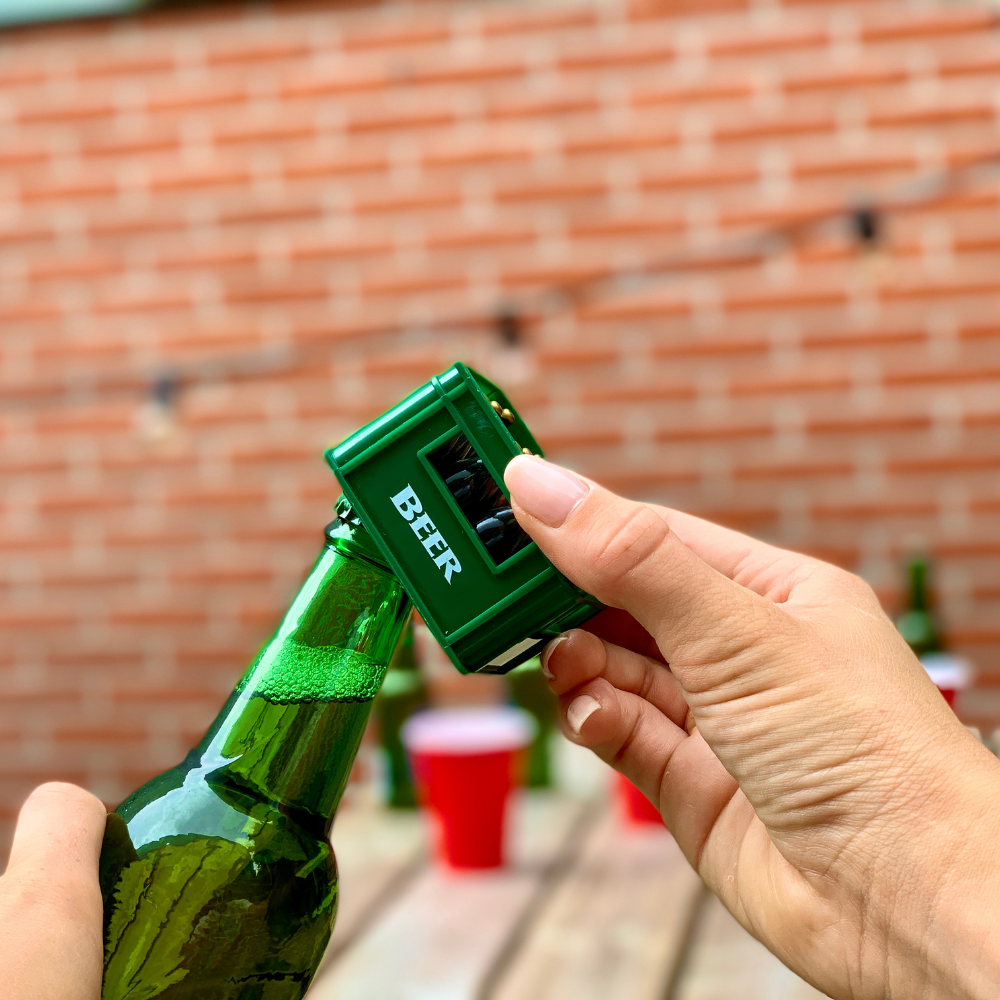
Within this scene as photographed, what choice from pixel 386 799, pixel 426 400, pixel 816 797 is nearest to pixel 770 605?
pixel 816 797

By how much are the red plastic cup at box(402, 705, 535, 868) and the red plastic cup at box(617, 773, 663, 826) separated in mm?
162

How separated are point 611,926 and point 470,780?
0.21 metres

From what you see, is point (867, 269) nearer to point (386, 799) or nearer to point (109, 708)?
point (386, 799)

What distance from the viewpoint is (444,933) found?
1010 mm

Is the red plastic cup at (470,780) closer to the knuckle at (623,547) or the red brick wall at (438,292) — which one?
the knuckle at (623,547)

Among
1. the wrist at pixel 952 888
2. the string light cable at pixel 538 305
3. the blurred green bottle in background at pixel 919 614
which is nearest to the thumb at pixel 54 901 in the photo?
the wrist at pixel 952 888

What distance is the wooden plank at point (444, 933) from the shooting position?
2.95 ft

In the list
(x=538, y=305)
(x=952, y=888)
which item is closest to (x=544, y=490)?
(x=952, y=888)

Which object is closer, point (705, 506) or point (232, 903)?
point (232, 903)

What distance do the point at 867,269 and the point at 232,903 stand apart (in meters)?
1.81

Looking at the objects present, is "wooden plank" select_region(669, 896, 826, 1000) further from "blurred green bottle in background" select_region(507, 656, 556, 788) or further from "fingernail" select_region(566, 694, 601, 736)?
"blurred green bottle in background" select_region(507, 656, 556, 788)

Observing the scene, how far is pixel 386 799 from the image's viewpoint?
4.77ft

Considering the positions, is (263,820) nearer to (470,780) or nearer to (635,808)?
(470,780)

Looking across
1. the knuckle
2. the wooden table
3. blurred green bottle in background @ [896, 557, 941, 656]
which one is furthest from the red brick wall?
the knuckle
